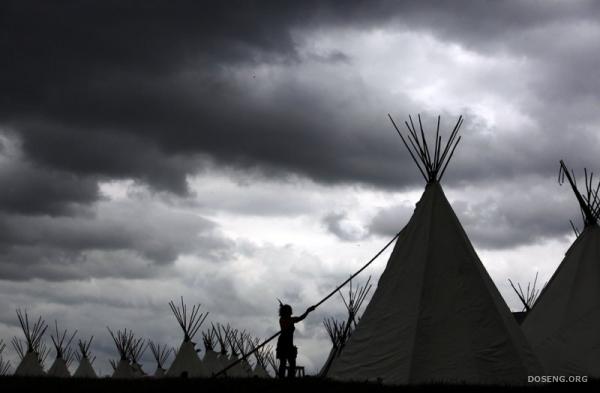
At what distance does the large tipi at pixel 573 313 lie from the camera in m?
16.1

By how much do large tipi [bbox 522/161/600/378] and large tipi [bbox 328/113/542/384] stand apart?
7.70ft

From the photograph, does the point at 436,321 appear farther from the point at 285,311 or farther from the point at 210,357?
the point at 210,357

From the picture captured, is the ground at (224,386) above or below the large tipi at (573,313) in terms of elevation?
below

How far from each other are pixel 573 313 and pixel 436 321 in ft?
14.6

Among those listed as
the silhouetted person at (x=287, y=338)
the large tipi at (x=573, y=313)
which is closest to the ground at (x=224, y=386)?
the silhouetted person at (x=287, y=338)

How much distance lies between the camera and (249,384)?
13047 millimetres

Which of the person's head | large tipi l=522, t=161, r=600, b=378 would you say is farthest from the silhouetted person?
large tipi l=522, t=161, r=600, b=378

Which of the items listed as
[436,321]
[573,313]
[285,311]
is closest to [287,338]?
[285,311]

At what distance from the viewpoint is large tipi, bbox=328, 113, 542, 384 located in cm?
1391

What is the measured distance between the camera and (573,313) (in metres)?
17.2

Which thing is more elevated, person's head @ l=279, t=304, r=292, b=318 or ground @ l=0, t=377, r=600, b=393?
person's head @ l=279, t=304, r=292, b=318

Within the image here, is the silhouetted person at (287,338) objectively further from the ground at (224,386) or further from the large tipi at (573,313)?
the large tipi at (573,313)

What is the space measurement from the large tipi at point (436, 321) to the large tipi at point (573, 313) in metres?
2.35

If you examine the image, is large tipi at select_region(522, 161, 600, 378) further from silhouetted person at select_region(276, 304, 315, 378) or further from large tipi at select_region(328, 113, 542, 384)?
silhouetted person at select_region(276, 304, 315, 378)
